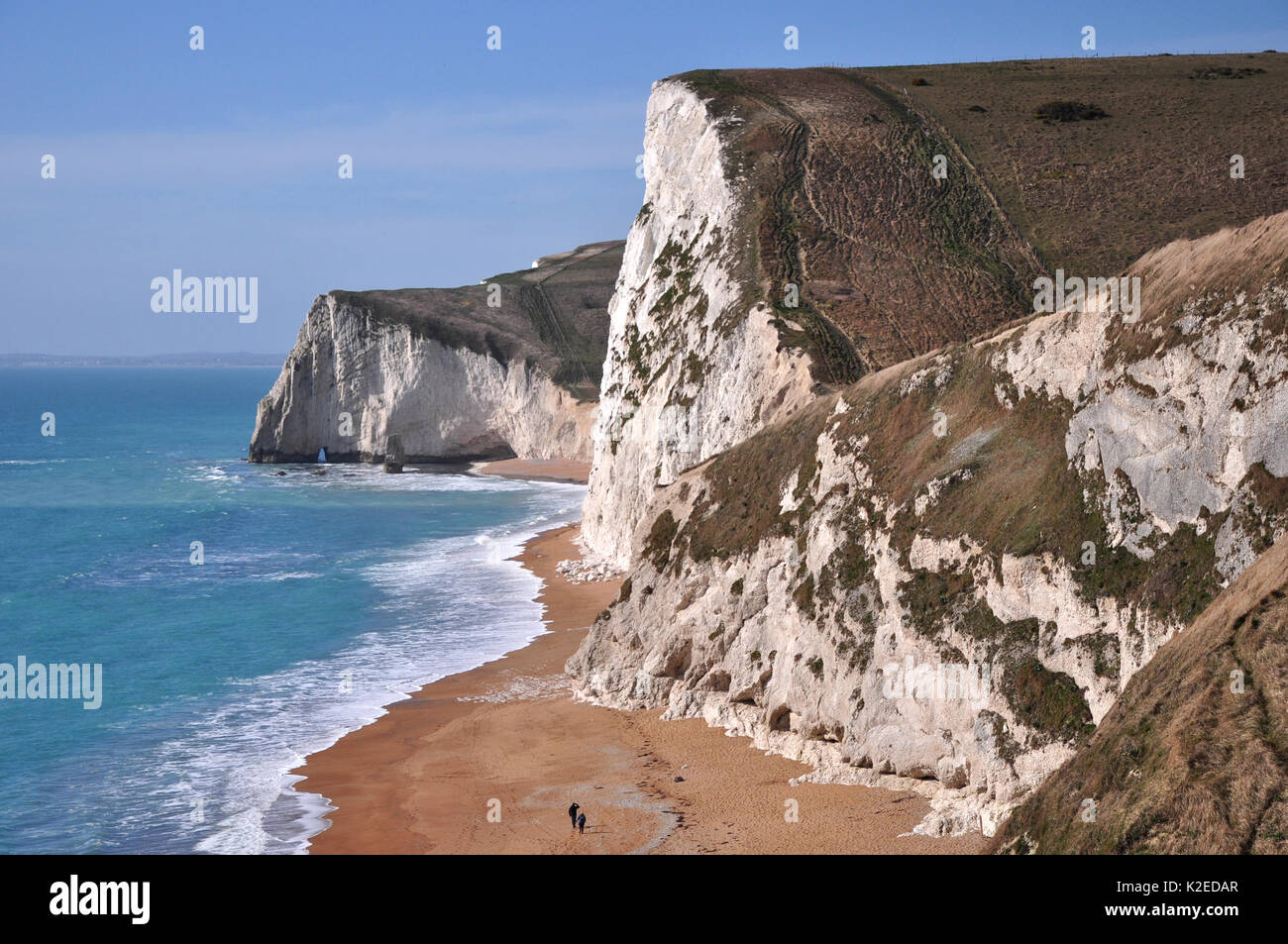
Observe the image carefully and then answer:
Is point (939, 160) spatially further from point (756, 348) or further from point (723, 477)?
point (723, 477)

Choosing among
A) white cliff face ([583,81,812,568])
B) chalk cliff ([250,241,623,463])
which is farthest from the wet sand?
chalk cliff ([250,241,623,463])

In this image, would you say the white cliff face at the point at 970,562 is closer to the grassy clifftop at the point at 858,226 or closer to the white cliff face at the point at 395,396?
the grassy clifftop at the point at 858,226

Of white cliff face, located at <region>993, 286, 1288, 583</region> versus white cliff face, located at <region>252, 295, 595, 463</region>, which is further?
white cliff face, located at <region>252, 295, 595, 463</region>

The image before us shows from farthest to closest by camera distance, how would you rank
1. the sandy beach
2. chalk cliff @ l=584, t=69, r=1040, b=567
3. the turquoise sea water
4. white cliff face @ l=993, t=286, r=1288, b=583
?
1. chalk cliff @ l=584, t=69, r=1040, b=567
2. the turquoise sea water
3. the sandy beach
4. white cliff face @ l=993, t=286, r=1288, b=583

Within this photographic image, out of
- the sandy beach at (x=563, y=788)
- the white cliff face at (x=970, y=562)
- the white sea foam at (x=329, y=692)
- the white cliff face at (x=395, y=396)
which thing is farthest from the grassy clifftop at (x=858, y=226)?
the white cliff face at (x=395, y=396)

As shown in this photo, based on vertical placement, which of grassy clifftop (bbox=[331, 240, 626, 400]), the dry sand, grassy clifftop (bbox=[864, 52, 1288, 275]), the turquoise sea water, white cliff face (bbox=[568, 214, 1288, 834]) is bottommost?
the turquoise sea water

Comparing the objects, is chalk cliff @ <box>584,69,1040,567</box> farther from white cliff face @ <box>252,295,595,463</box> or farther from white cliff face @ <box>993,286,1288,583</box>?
white cliff face @ <box>252,295,595,463</box>
